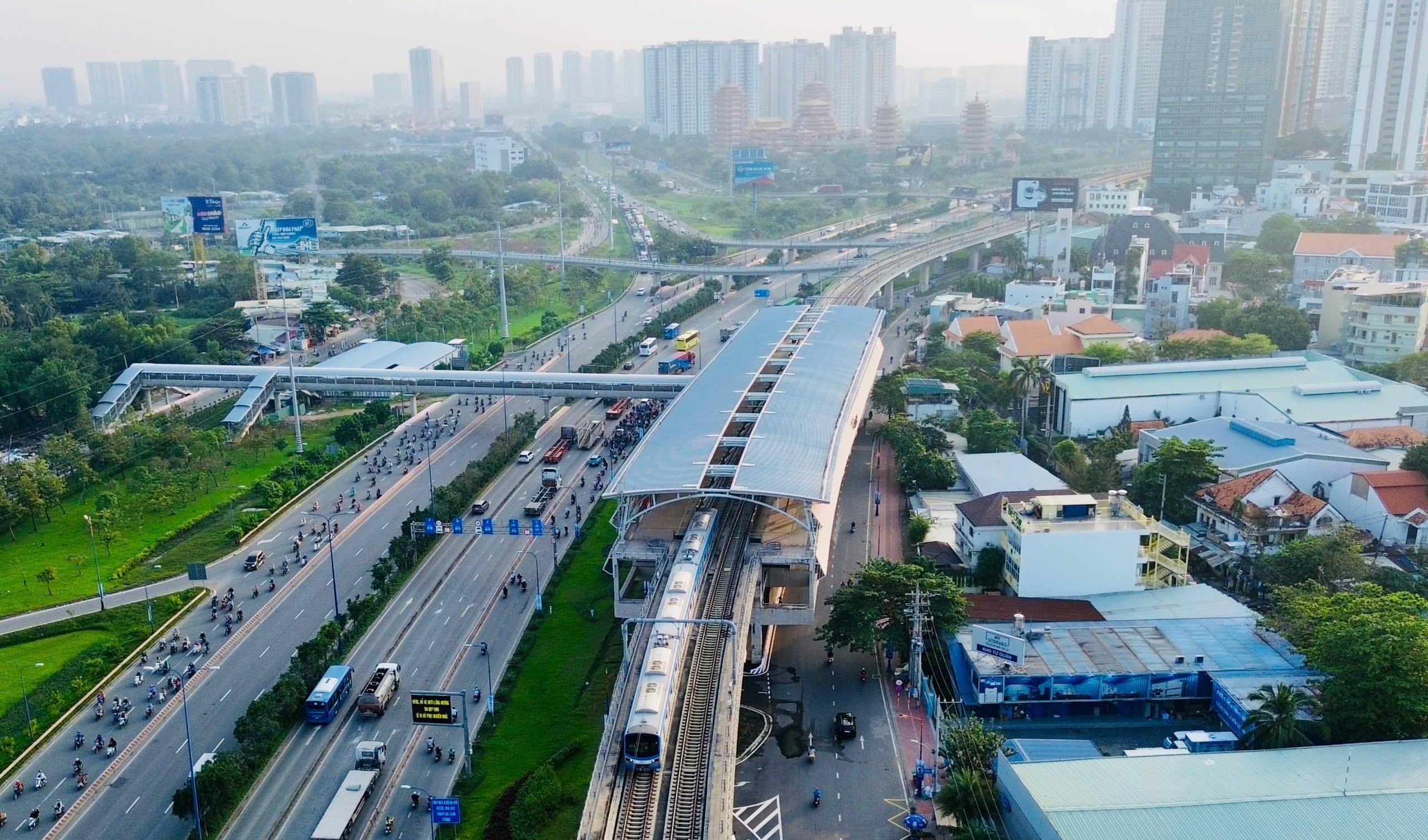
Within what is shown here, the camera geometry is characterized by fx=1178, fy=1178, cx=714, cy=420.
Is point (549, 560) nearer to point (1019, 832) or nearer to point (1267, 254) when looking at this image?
point (1019, 832)

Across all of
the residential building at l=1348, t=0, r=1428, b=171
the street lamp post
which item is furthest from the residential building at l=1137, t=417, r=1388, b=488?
the residential building at l=1348, t=0, r=1428, b=171

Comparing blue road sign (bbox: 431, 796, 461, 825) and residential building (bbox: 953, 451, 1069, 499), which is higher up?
residential building (bbox: 953, 451, 1069, 499)

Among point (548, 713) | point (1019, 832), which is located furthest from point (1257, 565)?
point (548, 713)

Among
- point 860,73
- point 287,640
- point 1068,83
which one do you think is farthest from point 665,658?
point 860,73

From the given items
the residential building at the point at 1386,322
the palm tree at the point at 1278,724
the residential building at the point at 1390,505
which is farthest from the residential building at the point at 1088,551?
the residential building at the point at 1386,322

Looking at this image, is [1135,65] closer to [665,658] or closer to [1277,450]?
[1277,450]

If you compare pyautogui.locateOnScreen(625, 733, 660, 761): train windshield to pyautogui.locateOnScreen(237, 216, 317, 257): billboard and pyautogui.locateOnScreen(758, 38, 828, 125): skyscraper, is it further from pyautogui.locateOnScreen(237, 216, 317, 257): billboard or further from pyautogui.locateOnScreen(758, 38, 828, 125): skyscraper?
pyautogui.locateOnScreen(758, 38, 828, 125): skyscraper
